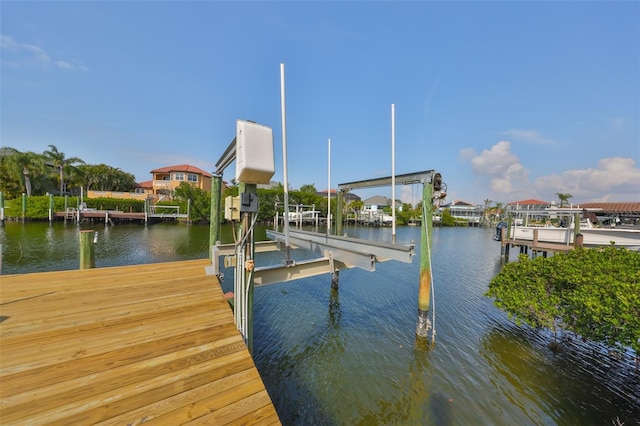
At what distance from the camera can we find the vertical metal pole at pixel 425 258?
19.4ft

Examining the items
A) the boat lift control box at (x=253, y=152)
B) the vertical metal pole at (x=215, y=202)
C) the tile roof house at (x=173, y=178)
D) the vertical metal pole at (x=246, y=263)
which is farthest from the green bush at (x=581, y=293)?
the tile roof house at (x=173, y=178)

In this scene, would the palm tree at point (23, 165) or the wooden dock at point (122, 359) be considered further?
the palm tree at point (23, 165)

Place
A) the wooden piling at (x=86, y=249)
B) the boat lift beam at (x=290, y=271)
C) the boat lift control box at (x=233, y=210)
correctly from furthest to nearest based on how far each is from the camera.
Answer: the wooden piling at (x=86, y=249)
the boat lift beam at (x=290, y=271)
the boat lift control box at (x=233, y=210)

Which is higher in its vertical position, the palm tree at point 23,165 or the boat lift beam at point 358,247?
the palm tree at point 23,165

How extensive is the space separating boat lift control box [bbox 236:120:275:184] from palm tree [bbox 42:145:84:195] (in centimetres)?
5302

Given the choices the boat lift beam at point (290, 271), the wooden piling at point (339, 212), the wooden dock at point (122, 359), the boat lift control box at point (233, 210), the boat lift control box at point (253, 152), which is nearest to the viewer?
the wooden dock at point (122, 359)

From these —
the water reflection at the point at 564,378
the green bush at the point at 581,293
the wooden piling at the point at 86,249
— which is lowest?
the water reflection at the point at 564,378

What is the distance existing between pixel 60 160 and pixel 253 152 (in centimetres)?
5358

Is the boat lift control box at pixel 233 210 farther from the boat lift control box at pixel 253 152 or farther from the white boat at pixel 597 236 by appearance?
the white boat at pixel 597 236

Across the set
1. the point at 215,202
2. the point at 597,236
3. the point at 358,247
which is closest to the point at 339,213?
the point at 358,247

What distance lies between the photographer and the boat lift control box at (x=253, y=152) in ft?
10.4

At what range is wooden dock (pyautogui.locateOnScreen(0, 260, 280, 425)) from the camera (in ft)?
6.39

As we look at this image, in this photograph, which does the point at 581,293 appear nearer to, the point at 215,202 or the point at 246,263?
the point at 246,263

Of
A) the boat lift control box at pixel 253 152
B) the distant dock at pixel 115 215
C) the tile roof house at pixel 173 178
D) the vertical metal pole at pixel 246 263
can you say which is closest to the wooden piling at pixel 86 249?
the vertical metal pole at pixel 246 263
